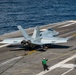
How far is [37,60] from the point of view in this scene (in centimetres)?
4953

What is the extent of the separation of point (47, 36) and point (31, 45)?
838 cm

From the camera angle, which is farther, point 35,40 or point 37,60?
point 35,40

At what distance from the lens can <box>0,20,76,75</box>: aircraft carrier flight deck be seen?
43188 millimetres

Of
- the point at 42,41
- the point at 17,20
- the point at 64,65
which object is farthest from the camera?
the point at 17,20

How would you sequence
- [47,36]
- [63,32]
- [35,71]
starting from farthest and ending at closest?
[63,32]
[47,36]
[35,71]

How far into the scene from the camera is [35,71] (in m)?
43.2

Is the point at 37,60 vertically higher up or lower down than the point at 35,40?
lower down

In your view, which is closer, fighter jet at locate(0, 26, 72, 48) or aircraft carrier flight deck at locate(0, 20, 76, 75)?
aircraft carrier flight deck at locate(0, 20, 76, 75)

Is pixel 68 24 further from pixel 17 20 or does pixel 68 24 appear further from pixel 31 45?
→ pixel 17 20

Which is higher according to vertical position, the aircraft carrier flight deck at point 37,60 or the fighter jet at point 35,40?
the fighter jet at point 35,40

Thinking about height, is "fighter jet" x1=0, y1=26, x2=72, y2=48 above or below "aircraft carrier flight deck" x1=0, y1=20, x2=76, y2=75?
above

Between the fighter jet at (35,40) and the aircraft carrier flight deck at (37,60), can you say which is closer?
the aircraft carrier flight deck at (37,60)

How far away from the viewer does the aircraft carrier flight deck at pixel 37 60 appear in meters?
43.2

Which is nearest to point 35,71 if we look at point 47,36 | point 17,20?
point 47,36
